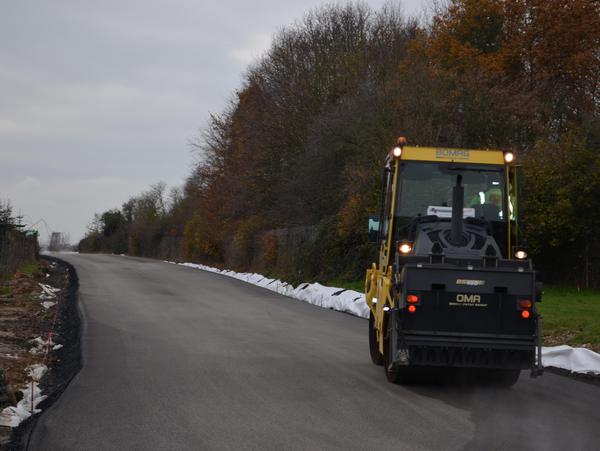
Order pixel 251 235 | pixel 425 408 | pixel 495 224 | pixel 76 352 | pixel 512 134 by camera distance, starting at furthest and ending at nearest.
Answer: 1. pixel 251 235
2. pixel 512 134
3. pixel 76 352
4. pixel 495 224
5. pixel 425 408

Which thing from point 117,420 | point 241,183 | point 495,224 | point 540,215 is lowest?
point 117,420

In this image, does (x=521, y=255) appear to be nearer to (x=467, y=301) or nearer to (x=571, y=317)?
(x=467, y=301)

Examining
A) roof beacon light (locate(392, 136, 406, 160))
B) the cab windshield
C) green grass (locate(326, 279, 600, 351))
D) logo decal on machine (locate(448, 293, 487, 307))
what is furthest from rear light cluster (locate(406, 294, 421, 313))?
green grass (locate(326, 279, 600, 351))

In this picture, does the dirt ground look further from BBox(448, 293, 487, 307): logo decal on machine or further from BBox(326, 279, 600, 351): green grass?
BBox(326, 279, 600, 351): green grass

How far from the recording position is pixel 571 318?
15.3 m

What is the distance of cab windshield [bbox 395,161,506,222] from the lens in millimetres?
10508

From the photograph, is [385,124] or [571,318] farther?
[385,124]

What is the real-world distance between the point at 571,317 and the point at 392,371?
286 inches

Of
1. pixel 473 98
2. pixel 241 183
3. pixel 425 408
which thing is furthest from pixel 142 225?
pixel 425 408

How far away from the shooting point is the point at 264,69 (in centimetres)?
4328

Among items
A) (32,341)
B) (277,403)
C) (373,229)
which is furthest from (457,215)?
(32,341)

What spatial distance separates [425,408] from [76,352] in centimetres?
620

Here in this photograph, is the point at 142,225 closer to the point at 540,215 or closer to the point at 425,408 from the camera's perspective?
the point at 540,215

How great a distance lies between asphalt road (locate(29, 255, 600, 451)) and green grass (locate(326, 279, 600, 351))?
3029 millimetres
